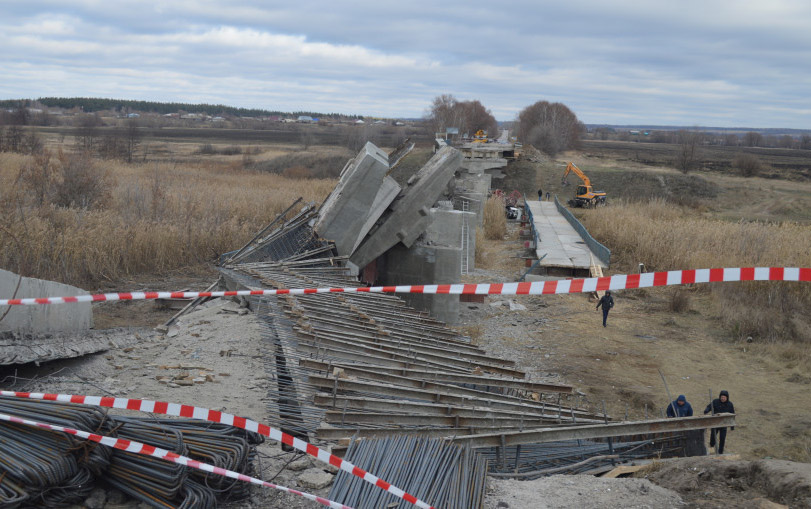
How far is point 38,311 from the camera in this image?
7.91 metres

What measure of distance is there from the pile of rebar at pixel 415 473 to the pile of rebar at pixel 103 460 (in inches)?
31.1

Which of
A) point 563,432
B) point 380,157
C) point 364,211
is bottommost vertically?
point 563,432

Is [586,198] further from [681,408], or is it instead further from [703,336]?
[681,408]

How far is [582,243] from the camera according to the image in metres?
26.0

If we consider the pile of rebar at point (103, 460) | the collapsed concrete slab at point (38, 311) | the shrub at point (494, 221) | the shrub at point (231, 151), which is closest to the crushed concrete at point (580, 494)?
the pile of rebar at point (103, 460)

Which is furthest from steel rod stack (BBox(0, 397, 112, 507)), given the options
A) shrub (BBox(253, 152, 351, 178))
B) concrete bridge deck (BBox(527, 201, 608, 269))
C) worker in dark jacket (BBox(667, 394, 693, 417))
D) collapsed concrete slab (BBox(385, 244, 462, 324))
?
shrub (BBox(253, 152, 351, 178))

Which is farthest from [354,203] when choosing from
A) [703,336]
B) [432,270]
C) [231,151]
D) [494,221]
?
[231,151]

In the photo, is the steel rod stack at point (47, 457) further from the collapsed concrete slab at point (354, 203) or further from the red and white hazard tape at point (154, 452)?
the collapsed concrete slab at point (354, 203)

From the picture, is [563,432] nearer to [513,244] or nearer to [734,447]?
[734,447]

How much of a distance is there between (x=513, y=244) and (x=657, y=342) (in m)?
14.3

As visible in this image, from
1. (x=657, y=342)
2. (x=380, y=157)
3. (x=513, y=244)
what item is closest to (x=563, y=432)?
(x=380, y=157)

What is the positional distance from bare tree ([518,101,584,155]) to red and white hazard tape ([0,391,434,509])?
87.5 m

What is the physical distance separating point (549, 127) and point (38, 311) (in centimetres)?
9577

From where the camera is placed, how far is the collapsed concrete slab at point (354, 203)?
12.9 m
